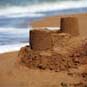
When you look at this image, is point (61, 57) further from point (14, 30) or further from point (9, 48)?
point (14, 30)

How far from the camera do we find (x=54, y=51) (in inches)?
232

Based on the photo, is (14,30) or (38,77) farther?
(14,30)

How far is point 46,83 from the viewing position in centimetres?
557

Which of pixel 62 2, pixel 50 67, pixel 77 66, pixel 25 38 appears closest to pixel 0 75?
pixel 50 67

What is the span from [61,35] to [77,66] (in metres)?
0.56

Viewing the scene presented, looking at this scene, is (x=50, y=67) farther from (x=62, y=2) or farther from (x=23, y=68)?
(x=62, y=2)

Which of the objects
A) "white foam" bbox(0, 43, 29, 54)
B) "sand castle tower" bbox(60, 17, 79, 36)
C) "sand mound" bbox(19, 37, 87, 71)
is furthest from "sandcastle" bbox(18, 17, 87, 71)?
"white foam" bbox(0, 43, 29, 54)

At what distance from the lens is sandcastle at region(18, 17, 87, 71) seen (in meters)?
5.77

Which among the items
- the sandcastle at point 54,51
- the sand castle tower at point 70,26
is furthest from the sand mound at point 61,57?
the sand castle tower at point 70,26

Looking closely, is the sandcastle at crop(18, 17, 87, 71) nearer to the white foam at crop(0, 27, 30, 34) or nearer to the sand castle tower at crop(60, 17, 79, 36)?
the sand castle tower at crop(60, 17, 79, 36)

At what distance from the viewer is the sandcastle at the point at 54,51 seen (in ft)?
18.9

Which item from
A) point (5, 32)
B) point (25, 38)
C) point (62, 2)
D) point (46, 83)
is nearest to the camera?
point (46, 83)

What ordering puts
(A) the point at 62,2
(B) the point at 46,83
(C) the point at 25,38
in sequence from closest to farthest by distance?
(B) the point at 46,83 < (C) the point at 25,38 < (A) the point at 62,2

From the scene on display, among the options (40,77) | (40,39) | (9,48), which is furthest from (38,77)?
(9,48)
